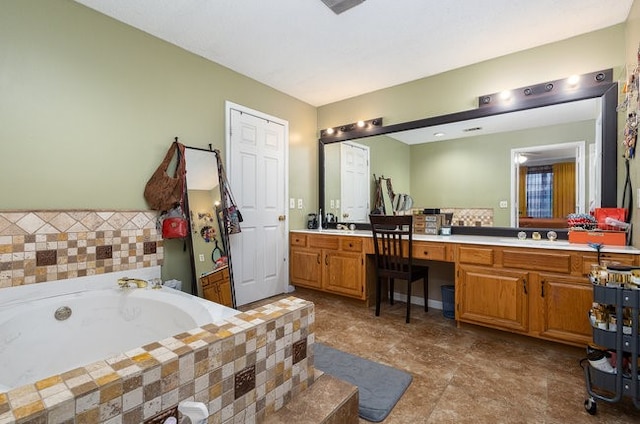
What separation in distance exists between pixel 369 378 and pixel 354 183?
246 cm

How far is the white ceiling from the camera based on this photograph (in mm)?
2246

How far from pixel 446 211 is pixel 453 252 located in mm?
627

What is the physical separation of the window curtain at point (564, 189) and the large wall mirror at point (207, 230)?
3.00 metres

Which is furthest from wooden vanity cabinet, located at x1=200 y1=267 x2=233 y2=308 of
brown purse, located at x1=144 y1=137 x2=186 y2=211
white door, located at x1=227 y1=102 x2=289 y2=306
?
brown purse, located at x1=144 y1=137 x2=186 y2=211

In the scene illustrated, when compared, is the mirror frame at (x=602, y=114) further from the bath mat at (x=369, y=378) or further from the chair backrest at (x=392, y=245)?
the bath mat at (x=369, y=378)

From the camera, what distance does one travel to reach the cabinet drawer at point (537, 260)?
87.9 inches

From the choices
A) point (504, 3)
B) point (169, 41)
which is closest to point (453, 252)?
point (504, 3)

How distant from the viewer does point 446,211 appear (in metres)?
3.23

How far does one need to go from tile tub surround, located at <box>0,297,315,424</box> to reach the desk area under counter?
1917mm

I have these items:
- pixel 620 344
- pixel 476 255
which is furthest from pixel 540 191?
pixel 620 344

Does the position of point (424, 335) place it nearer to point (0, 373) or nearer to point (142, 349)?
point (142, 349)

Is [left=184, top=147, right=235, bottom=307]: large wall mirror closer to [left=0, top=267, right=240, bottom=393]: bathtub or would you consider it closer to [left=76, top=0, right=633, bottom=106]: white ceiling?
[left=0, top=267, right=240, bottom=393]: bathtub

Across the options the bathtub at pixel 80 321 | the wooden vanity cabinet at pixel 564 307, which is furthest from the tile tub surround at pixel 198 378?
the wooden vanity cabinet at pixel 564 307

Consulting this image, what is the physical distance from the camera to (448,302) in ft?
9.91
